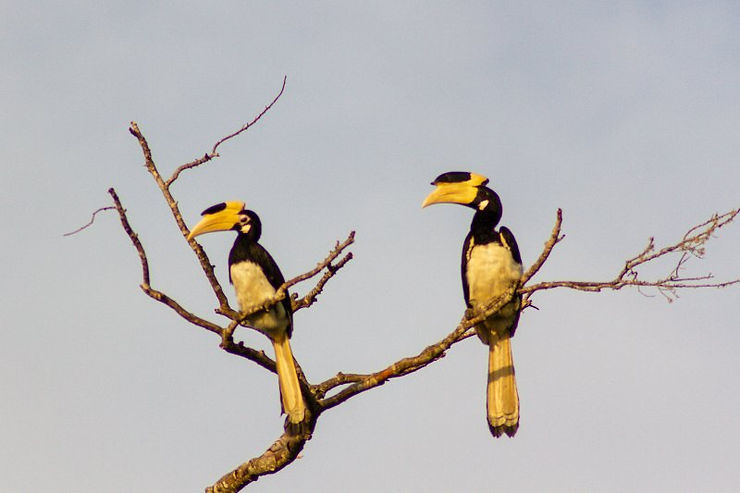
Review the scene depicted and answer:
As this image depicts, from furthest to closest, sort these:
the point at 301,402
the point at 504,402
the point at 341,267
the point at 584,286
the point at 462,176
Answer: the point at 462,176, the point at 504,402, the point at 301,402, the point at 341,267, the point at 584,286

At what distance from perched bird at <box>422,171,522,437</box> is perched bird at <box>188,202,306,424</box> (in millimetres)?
1396

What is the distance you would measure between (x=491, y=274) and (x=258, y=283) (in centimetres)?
184

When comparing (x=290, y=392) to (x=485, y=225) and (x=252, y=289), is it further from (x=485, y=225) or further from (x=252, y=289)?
(x=485, y=225)

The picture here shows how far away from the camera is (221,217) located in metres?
7.77

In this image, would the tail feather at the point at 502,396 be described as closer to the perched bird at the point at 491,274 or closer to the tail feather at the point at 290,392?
the perched bird at the point at 491,274

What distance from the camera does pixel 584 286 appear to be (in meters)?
5.87

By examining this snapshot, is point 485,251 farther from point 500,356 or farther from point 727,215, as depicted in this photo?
point 727,215

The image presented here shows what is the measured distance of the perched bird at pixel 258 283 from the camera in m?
6.97

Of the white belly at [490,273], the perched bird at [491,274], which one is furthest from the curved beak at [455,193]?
the white belly at [490,273]

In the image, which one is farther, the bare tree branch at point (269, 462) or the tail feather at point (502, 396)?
the tail feather at point (502, 396)

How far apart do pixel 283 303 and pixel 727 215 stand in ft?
10.7

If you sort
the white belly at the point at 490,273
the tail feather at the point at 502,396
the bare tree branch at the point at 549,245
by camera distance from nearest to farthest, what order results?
the bare tree branch at the point at 549,245, the tail feather at the point at 502,396, the white belly at the point at 490,273

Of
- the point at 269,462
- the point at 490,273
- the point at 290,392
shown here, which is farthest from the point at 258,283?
the point at 490,273

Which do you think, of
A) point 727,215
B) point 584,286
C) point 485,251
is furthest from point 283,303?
point 727,215
